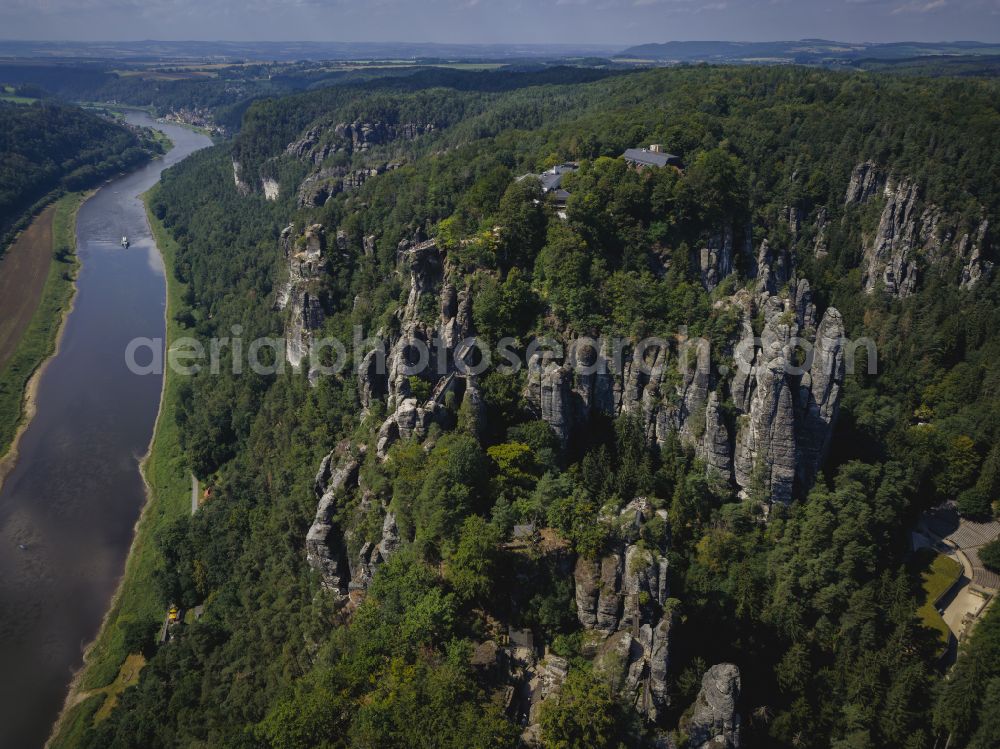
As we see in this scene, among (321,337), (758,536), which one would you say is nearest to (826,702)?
(758,536)

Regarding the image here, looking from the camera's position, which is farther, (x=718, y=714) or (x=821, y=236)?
(x=821, y=236)

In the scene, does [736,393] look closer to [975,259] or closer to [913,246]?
[913,246]

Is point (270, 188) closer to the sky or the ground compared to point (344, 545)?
closer to the sky

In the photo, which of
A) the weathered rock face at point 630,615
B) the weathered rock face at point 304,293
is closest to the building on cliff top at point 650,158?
the weathered rock face at point 304,293

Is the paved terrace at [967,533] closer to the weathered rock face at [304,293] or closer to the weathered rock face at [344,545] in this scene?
the weathered rock face at [344,545]

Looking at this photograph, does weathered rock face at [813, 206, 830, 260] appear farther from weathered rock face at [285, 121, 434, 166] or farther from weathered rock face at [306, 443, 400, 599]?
weathered rock face at [285, 121, 434, 166]

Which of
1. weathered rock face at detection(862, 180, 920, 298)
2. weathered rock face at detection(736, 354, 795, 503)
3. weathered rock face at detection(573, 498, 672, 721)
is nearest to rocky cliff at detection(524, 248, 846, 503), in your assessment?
weathered rock face at detection(736, 354, 795, 503)

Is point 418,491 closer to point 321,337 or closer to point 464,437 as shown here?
point 464,437

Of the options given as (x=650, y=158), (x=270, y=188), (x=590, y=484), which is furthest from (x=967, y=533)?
(x=270, y=188)
